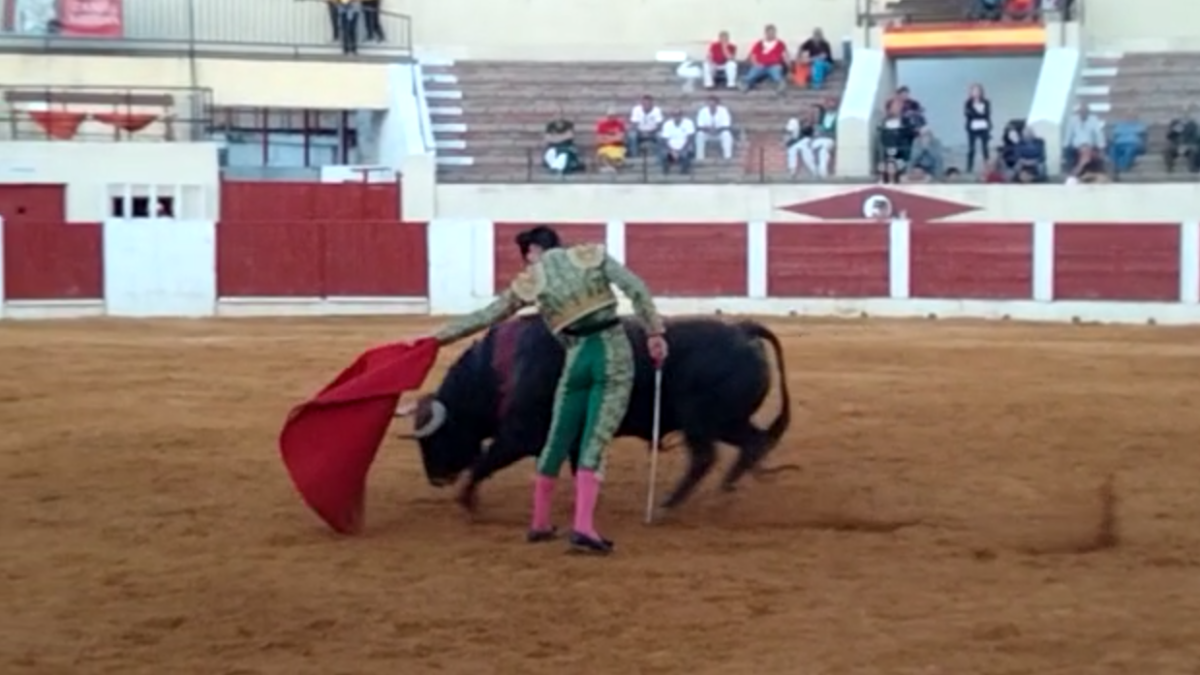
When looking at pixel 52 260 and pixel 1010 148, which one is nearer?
pixel 52 260

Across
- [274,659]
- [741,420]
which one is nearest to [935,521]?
[741,420]

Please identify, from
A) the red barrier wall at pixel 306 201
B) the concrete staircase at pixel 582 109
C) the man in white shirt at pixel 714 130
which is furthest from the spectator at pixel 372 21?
the man in white shirt at pixel 714 130

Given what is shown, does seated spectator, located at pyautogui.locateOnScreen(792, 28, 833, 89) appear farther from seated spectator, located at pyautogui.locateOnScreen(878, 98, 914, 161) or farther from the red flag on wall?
the red flag on wall

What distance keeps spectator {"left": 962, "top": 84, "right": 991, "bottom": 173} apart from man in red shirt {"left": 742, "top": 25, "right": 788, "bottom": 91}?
9.61 ft

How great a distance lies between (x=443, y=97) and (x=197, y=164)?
3.88m

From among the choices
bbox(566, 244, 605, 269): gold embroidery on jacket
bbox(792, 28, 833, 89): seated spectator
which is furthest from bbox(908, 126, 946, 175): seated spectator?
bbox(566, 244, 605, 269): gold embroidery on jacket

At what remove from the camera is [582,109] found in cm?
2519

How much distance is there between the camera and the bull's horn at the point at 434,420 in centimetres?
776

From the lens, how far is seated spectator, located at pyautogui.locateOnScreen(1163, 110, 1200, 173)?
21.7 metres

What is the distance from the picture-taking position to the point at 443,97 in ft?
83.8

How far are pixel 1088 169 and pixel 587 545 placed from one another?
1566cm

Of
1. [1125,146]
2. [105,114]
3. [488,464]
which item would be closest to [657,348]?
[488,464]

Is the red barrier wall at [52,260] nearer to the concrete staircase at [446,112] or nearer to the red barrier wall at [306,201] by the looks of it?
the red barrier wall at [306,201]

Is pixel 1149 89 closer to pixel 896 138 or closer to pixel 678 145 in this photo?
pixel 896 138
